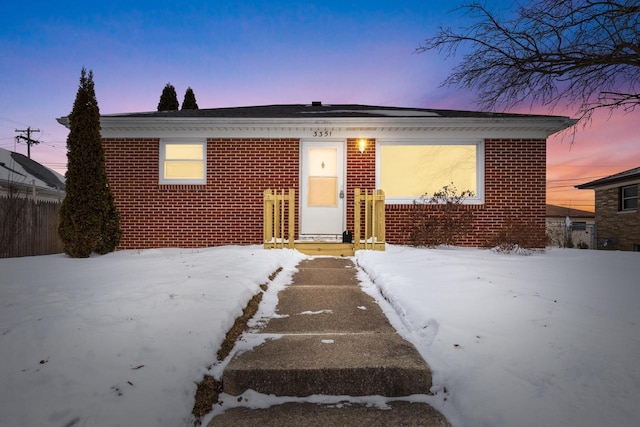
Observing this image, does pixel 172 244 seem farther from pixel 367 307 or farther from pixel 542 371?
pixel 542 371

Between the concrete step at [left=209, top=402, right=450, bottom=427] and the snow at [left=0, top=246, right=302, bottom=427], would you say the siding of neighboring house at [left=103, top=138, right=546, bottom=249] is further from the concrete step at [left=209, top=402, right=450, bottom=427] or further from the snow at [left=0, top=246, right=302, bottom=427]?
the concrete step at [left=209, top=402, right=450, bottom=427]

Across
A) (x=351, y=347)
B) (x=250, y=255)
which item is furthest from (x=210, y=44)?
(x=351, y=347)

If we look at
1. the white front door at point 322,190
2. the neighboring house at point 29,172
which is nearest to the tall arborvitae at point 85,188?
the white front door at point 322,190

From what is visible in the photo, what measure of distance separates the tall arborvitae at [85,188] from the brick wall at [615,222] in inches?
759

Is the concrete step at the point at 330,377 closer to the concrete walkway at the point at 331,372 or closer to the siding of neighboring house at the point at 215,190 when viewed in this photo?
the concrete walkway at the point at 331,372

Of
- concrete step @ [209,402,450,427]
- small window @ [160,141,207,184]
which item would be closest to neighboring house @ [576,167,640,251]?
small window @ [160,141,207,184]

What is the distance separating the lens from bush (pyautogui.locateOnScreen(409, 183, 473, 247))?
27.5 feet

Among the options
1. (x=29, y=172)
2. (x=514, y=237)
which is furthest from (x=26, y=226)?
(x=29, y=172)

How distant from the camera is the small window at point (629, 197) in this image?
591 inches

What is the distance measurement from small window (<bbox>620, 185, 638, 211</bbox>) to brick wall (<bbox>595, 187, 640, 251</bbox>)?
0.14 meters

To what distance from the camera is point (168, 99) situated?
15.9 meters

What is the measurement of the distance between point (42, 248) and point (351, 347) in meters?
9.08

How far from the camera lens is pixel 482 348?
2.42 meters

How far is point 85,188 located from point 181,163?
2.24 meters
